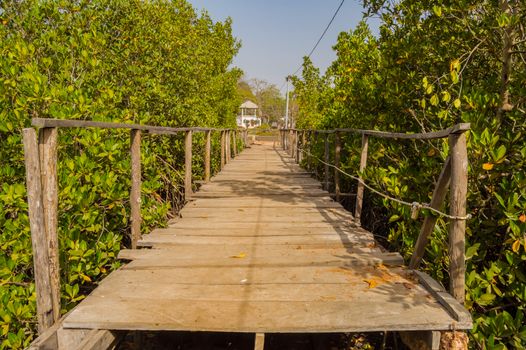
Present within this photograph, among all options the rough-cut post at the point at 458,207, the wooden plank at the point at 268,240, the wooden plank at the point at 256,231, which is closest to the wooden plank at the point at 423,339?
the rough-cut post at the point at 458,207

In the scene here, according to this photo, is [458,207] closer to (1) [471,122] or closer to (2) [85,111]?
(1) [471,122]

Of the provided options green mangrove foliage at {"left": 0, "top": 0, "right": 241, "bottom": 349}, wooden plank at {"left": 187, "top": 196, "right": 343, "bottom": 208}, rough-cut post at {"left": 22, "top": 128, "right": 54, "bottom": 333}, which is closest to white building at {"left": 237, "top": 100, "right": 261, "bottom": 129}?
green mangrove foliage at {"left": 0, "top": 0, "right": 241, "bottom": 349}

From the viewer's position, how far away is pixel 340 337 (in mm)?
5070

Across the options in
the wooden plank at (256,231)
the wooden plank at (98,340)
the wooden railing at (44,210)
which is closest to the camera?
the wooden plank at (98,340)

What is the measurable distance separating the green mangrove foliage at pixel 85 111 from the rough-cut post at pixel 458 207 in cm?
273

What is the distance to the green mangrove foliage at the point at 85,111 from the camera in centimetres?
304

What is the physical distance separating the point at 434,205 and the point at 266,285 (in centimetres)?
131

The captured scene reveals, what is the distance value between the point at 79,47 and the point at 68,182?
2.44 meters

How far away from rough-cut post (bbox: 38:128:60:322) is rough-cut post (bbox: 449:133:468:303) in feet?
8.15

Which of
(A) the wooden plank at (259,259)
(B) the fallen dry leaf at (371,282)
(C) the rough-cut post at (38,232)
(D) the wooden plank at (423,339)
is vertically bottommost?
(D) the wooden plank at (423,339)

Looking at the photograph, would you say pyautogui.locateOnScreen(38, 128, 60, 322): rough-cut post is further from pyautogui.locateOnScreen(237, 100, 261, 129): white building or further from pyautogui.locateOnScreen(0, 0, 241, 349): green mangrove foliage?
pyautogui.locateOnScreen(237, 100, 261, 129): white building

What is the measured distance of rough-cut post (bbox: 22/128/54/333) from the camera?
2115mm

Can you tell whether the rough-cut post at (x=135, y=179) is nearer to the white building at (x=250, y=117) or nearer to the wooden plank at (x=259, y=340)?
the wooden plank at (x=259, y=340)

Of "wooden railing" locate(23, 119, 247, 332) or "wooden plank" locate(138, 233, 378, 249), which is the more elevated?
"wooden railing" locate(23, 119, 247, 332)
